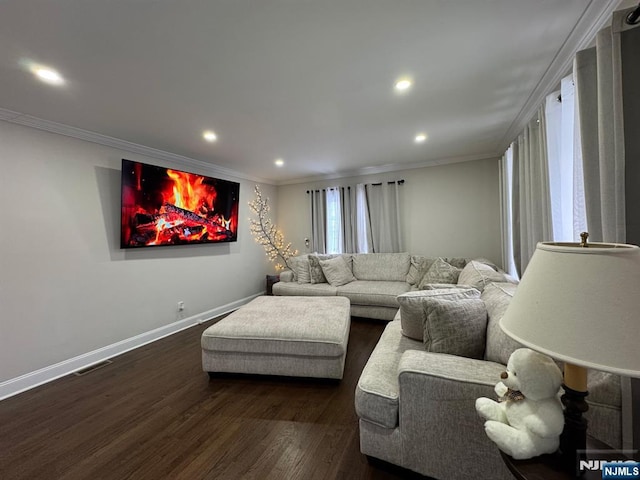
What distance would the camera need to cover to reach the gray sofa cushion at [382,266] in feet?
14.0

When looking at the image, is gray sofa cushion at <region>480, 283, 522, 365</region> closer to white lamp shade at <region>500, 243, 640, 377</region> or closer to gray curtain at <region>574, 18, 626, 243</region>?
white lamp shade at <region>500, 243, 640, 377</region>

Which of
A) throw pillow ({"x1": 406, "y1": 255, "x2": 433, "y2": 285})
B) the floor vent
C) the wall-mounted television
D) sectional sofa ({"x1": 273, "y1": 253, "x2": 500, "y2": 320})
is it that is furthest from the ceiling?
the floor vent

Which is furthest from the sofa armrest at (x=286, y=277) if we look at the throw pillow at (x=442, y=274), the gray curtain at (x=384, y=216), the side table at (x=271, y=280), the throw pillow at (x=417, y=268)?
the throw pillow at (x=442, y=274)

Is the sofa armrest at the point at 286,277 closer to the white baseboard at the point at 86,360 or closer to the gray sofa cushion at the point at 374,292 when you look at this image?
the gray sofa cushion at the point at 374,292

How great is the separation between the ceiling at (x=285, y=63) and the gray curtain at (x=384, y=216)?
172 cm

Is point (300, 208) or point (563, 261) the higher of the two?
point (300, 208)

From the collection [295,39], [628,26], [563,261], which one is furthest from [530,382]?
[295,39]

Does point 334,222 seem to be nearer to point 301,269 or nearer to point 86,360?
point 301,269

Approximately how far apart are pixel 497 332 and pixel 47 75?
10.6ft

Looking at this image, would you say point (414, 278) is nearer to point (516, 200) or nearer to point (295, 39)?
point (516, 200)

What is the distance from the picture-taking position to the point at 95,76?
1765 millimetres

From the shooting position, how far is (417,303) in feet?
5.57

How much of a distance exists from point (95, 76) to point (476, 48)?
8.35 ft

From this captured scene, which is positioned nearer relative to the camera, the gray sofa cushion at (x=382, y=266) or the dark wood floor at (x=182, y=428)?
the dark wood floor at (x=182, y=428)
